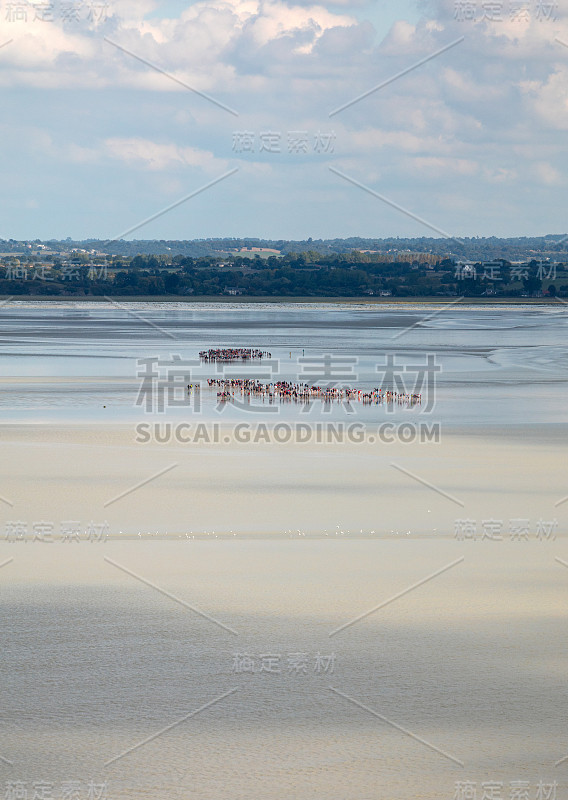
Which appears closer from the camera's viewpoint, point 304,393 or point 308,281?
point 304,393

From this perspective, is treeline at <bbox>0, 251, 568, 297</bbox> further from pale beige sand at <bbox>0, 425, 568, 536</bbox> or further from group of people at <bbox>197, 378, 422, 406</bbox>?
pale beige sand at <bbox>0, 425, 568, 536</bbox>

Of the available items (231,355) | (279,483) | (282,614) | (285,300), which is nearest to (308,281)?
(285,300)

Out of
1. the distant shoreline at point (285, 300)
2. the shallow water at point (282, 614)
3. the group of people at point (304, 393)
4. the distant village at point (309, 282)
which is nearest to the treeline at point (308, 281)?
the distant village at point (309, 282)

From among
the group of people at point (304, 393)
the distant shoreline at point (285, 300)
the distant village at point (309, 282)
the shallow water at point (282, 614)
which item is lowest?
the shallow water at point (282, 614)

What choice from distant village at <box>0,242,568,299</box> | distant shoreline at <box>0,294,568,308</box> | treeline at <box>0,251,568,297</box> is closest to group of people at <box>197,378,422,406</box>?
distant shoreline at <box>0,294,568,308</box>

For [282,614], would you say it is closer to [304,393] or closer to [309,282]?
[304,393]

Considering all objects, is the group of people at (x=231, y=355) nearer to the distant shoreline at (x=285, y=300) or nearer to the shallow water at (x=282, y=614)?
the shallow water at (x=282, y=614)

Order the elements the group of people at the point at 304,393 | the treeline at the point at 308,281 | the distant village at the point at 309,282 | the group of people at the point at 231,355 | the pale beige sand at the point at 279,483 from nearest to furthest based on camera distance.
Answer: the pale beige sand at the point at 279,483, the group of people at the point at 304,393, the group of people at the point at 231,355, the distant village at the point at 309,282, the treeline at the point at 308,281
